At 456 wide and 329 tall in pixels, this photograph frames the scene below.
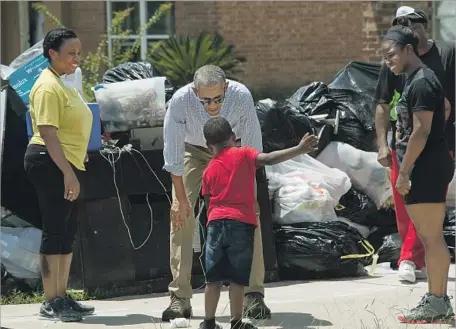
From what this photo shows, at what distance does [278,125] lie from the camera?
763 centimetres

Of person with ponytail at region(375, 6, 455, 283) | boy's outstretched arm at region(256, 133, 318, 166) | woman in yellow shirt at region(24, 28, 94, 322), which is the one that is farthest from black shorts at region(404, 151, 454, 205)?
woman in yellow shirt at region(24, 28, 94, 322)

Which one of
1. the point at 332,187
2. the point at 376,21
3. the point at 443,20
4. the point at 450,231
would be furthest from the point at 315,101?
the point at 443,20

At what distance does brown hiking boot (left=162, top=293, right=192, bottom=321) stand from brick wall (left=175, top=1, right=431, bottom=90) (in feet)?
26.6

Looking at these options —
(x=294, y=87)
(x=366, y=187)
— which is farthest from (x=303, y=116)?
(x=294, y=87)

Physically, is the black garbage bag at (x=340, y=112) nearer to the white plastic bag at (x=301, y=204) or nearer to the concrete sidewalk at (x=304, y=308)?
the white plastic bag at (x=301, y=204)

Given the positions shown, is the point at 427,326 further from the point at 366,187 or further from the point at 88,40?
the point at 88,40

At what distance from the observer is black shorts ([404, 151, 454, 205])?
215 inches

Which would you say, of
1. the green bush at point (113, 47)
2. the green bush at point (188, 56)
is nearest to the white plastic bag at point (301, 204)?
the green bush at point (113, 47)

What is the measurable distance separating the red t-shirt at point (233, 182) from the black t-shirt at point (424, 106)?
906 mm

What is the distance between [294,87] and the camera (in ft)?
45.4

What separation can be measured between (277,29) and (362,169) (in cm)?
619

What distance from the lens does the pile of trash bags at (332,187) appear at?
6996 millimetres

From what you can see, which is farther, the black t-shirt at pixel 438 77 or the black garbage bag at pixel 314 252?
the black garbage bag at pixel 314 252

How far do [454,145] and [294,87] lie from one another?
6.89 meters
